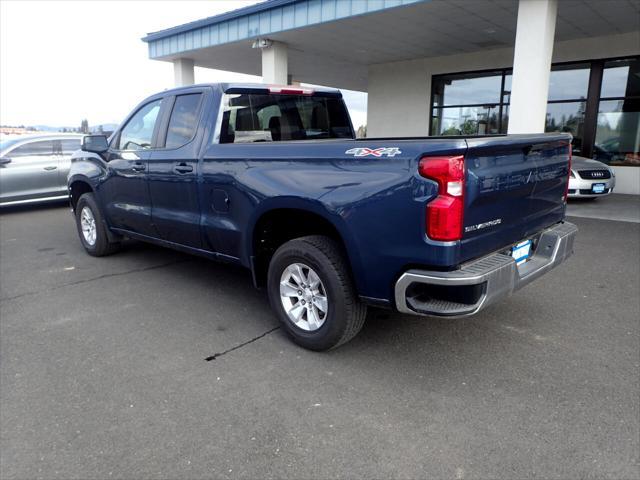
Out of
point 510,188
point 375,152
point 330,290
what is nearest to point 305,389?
point 330,290

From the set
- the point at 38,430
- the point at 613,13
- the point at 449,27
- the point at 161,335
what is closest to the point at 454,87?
the point at 449,27

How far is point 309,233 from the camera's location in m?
3.84

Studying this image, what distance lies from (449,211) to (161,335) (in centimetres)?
245

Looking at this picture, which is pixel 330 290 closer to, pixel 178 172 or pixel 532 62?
pixel 178 172

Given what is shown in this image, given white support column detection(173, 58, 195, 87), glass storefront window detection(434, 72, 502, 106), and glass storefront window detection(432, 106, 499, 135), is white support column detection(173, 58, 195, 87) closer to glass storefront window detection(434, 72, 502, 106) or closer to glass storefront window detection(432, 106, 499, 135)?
glass storefront window detection(434, 72, 502, 106)

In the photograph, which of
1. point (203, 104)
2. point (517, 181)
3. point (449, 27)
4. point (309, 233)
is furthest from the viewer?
point (449, 27)

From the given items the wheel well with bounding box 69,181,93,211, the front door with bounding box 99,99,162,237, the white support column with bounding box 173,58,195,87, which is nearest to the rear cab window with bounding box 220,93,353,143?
the front door with bounding box 99,99,162,237

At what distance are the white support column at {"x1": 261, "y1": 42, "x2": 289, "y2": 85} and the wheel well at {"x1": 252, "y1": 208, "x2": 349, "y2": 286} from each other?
9288mm

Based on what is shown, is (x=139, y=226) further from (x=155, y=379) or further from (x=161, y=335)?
(x=155, y=379)

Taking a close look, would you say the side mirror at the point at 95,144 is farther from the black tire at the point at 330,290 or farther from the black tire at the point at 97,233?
the black tire at the point at 330,290

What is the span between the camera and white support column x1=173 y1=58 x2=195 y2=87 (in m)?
15.0

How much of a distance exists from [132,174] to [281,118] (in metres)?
1.69

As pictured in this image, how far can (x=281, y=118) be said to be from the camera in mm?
4617

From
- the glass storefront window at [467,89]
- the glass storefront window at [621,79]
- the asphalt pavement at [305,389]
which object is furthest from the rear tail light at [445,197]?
the glass storefront window at [467,89]
